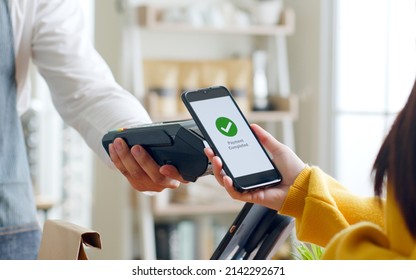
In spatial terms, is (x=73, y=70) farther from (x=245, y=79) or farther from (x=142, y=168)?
(x=245, y=79)

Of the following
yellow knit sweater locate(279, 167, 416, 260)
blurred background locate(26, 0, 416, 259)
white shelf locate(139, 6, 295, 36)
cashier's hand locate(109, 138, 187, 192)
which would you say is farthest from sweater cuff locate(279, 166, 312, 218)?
white shelf locate(139, 6, 295, 36)

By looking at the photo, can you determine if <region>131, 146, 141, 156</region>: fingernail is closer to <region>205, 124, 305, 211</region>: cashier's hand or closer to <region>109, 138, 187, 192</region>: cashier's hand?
<region>109, 138, 187, 192</region>: cashier's hand

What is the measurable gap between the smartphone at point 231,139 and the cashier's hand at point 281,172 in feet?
0.04

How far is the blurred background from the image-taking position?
315 centimetres

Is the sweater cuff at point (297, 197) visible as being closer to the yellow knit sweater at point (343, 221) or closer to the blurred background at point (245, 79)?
the yellow knit sweater at point (343, 221)

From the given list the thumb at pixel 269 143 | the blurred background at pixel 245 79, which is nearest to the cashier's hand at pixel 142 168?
the thumb at pixel 269 143

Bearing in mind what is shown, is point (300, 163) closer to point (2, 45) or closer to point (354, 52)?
point (2, 45)

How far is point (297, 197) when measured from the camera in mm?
963

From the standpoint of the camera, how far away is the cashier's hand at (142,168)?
44.6 inches

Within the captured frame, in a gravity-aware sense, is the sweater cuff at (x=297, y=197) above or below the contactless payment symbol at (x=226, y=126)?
below

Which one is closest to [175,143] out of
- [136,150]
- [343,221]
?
[136,150]

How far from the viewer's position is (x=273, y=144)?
1.02 m

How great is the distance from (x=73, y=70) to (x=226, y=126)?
703 millimetres
